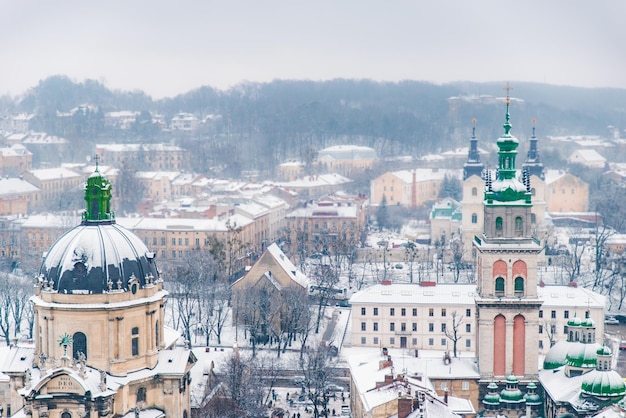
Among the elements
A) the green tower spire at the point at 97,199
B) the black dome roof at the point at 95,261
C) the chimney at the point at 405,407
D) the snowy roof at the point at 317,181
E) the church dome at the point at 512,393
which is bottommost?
the church dome at the point at 512,393

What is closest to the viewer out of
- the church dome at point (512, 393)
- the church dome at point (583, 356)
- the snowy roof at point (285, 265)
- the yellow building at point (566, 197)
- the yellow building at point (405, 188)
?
the church dome at point (583, 356)

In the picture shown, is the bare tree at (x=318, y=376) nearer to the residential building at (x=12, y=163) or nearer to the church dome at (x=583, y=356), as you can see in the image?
the church dome at (x=583, y=356)

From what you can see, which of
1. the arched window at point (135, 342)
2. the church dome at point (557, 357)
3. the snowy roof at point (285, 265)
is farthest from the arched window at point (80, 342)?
the snowy roof at point (285, 265)

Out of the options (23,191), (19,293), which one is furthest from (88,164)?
(19,293)

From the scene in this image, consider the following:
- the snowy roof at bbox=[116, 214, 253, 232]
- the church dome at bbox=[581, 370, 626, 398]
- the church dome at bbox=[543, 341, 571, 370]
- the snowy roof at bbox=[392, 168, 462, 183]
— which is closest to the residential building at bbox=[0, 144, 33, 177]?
the snowy roof at bbox=[392, 168, 462, 183]

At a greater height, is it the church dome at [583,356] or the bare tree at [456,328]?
the church dome at [583,356]

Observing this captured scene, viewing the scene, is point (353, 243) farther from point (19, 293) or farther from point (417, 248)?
point (19, 293)

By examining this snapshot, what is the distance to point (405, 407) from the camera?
190 feet

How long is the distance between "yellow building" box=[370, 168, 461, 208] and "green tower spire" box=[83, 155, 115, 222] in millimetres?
103413

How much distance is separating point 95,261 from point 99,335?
3560 millimetres

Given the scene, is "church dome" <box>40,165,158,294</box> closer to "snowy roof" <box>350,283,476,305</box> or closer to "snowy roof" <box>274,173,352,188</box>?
"snowy roof" <box>350,283,476,305</box>

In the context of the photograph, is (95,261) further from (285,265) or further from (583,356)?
(285,265)

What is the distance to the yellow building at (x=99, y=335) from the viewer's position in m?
58.6

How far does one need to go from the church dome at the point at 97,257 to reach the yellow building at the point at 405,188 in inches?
4078
